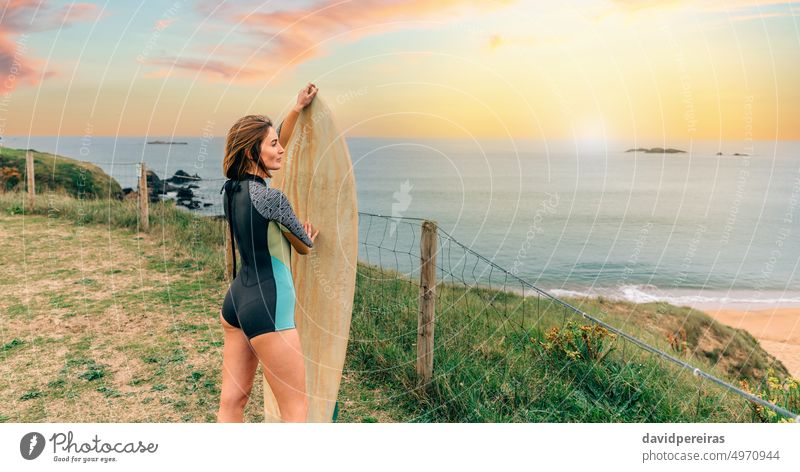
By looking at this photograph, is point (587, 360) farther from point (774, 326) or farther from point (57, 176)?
point (57, 176)

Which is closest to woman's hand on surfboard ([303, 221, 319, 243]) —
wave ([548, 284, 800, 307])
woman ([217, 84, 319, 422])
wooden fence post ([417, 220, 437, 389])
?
woman ([217, 84, 319, 422])

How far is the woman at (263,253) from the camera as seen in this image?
278 centimetres

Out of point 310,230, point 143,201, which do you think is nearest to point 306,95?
point 310,230

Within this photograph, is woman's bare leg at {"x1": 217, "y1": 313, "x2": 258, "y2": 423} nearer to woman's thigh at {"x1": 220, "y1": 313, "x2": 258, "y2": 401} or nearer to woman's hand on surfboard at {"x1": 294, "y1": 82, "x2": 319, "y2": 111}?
woman's thigh at {"x1": 220, "y1": 313, "x2": 258, "y2": 401}

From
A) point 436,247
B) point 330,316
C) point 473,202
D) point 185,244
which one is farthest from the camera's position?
point 473,202

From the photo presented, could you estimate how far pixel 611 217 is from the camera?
2895cm

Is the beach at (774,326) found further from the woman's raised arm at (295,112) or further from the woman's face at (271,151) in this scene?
the woman's face at (271,151)

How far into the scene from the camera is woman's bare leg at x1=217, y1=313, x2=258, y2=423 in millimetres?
2980

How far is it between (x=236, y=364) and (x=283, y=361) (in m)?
0.32

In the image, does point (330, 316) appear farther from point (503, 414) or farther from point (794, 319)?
point (794, 319)

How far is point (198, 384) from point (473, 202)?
26004mm

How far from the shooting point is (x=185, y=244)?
9.17 meters

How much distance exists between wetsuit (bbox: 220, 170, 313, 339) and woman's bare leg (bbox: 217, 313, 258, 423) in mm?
112
